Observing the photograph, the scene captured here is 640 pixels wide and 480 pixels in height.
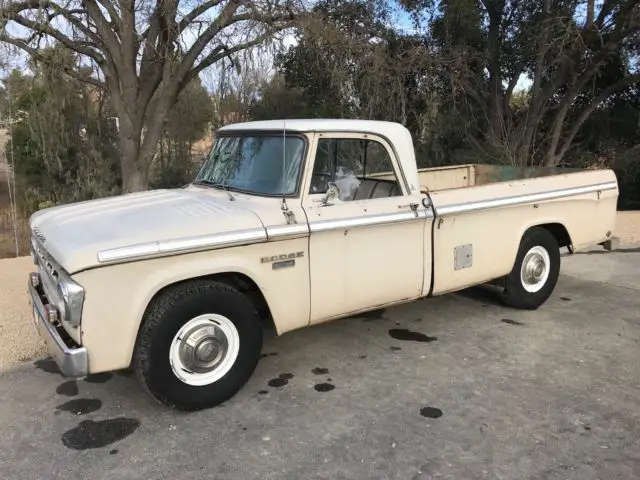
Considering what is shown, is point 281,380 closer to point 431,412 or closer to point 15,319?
point 431,412

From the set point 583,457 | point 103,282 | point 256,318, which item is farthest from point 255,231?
point 583,457

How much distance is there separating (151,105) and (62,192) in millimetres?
4271

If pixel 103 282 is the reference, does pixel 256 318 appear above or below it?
below

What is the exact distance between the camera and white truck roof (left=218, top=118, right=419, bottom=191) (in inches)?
166

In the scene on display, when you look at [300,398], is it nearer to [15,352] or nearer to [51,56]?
[15,352]

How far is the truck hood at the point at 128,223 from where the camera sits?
10.7 feet

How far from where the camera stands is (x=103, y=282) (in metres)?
3.21

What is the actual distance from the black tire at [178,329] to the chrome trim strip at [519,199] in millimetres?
1820

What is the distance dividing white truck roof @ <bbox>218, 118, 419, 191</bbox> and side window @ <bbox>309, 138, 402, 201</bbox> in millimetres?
82

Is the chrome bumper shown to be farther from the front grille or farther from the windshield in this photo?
the windshield

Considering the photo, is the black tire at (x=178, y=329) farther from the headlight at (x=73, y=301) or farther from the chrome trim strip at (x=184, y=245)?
the headlight at (x=73, y=301)

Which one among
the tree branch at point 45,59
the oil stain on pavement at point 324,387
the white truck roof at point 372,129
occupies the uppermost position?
the tree branch at point 45,59

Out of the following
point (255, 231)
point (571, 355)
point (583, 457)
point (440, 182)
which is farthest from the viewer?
point (440, 182)

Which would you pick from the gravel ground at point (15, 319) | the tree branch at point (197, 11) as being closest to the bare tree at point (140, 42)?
the tree branch at point (197, 11)
